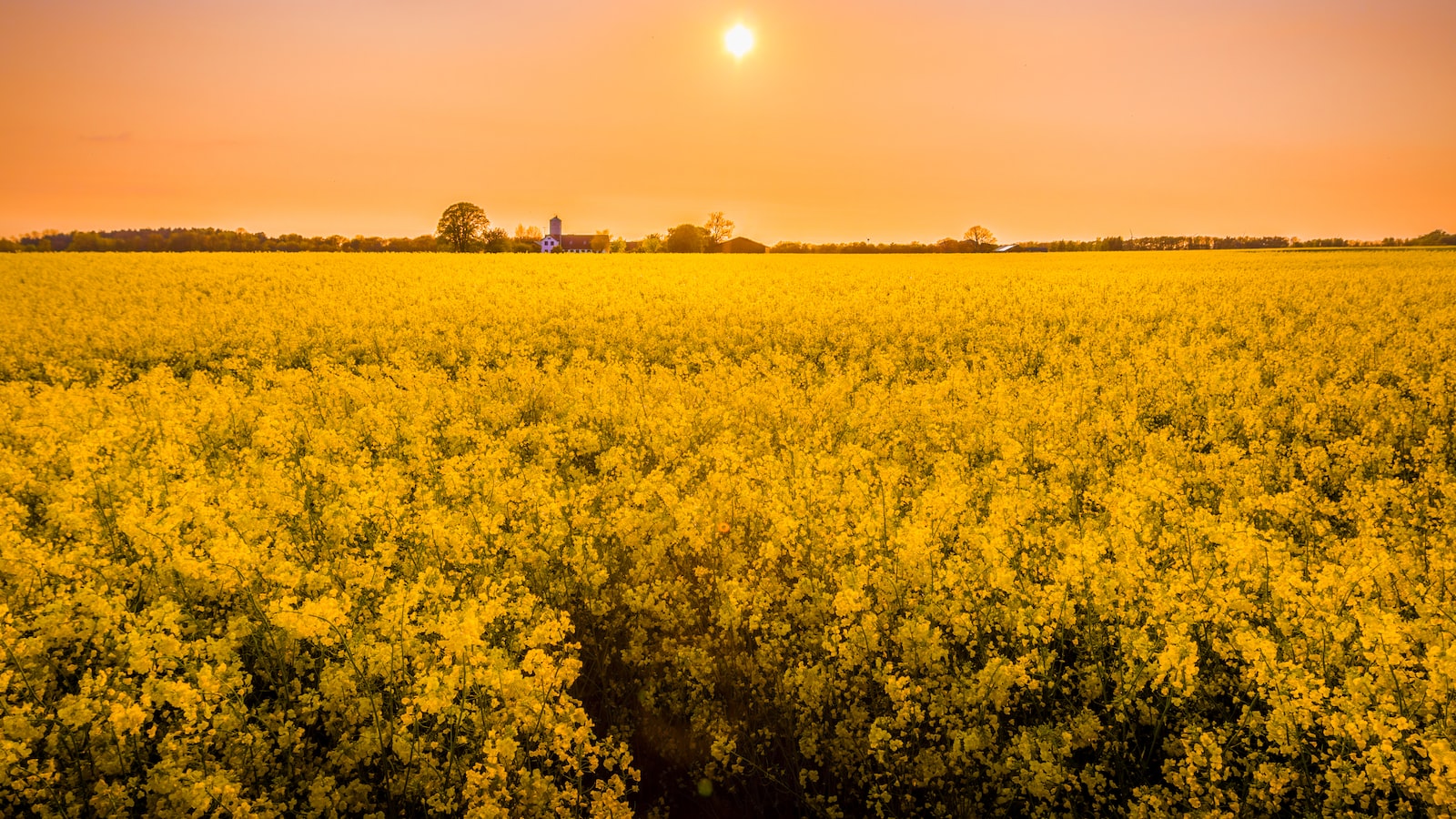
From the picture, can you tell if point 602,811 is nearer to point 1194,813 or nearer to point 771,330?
point 1194,813

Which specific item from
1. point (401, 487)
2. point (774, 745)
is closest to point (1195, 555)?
point (774, 745)

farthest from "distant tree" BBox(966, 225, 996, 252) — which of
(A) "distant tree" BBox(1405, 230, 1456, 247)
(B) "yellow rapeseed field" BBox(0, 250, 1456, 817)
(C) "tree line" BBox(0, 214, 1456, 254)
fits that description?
(B) "yellow rapeseed field" BBox(0, 250, 1456, 817)

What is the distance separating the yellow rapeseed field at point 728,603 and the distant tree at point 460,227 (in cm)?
6839

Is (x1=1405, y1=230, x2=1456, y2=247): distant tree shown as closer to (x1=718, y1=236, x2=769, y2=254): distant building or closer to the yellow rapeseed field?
(x1=718, y1=236, x2=769, y2=254): distant building

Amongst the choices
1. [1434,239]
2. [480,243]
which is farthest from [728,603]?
[1434,239]

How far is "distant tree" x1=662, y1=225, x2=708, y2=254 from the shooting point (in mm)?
77938

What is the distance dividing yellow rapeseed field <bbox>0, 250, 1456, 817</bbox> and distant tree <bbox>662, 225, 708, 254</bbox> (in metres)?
71.3

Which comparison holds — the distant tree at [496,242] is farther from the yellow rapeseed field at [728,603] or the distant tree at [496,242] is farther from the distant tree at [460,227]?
the yellow rapeseed field at [728,603]

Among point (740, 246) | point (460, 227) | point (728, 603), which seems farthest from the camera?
point (740, 246)

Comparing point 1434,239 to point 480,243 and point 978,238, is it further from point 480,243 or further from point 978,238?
point 480,243

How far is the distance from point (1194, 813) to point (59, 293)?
27.5 metres

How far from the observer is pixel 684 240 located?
78.0 metres

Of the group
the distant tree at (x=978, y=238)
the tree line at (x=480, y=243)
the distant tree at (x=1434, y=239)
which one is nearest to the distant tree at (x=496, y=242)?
the tree line at (x=480, y=243)

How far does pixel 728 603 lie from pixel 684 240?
76976 mm
